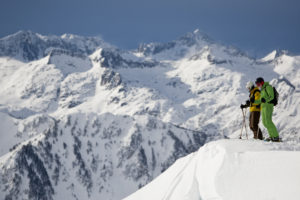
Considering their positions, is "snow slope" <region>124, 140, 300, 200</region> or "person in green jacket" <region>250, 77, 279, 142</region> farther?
"person in green jacket" <region>250, 77, 279, 142</region>

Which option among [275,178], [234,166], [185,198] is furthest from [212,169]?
[275,178]

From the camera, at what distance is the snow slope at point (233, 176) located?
9.66 meters

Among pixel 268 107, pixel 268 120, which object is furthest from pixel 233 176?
pixel 268 107

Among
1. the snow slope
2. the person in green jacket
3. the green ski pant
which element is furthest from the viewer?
the green ski pant

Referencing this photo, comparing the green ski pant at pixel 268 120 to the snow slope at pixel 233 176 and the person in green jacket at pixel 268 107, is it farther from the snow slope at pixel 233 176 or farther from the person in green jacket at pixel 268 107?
the snow slope at pixel 233 176

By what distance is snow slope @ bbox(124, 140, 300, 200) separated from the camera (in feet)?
31.7

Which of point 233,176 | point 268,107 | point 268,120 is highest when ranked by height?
point 268,107

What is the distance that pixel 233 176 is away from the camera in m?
10.8

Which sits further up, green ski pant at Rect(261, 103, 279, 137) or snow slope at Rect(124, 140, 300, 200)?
Answer: green ski pant at Rect(261, 103, 279, 137)

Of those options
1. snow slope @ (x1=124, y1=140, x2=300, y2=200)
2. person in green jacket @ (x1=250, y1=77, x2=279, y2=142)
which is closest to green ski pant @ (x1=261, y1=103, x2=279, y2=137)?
person in green jacket @ (x1=250, y1=77, x2=279, y2=142)

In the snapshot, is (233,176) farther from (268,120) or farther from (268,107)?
(268,107)

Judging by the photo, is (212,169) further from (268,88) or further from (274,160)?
(268,88)

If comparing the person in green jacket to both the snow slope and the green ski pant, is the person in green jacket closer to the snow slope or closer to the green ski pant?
the green ski pant

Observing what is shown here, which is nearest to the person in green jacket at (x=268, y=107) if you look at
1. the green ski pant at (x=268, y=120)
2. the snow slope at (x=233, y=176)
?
the green ski pant at (x=268, y=120)
